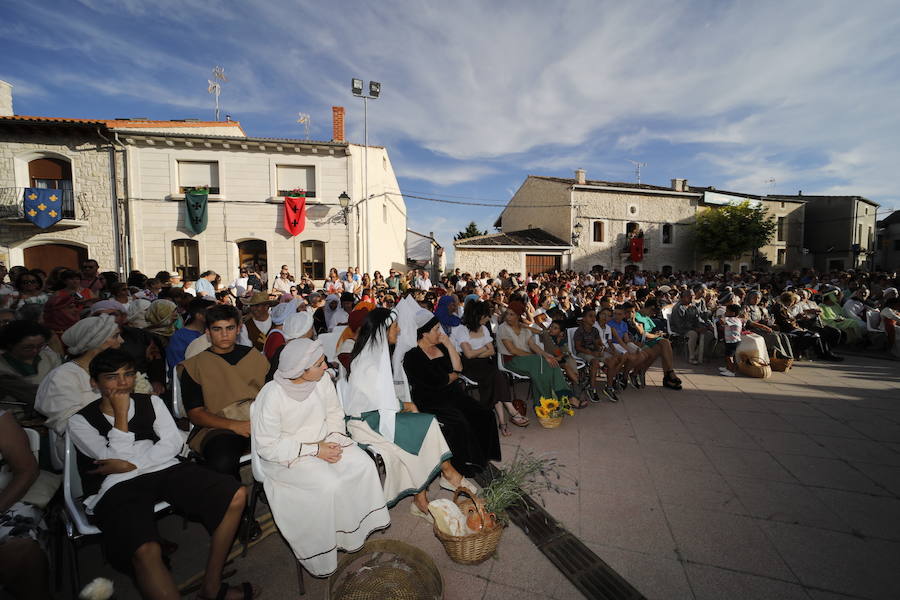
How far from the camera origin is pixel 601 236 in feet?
84.9

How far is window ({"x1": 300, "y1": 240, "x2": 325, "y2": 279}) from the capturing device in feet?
50.7

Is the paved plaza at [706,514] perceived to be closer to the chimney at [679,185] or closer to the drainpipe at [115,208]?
the drainpipe at [115,208]

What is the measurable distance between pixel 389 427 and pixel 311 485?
0.72 m

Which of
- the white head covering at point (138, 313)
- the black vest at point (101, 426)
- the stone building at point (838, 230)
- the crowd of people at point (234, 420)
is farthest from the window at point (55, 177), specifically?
the stone building at point (838, 230)

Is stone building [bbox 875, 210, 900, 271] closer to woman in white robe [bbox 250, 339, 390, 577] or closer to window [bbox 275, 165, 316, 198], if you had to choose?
window [bbox 275, 165, 316, 198]

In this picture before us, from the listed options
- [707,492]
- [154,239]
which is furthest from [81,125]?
[707,492]

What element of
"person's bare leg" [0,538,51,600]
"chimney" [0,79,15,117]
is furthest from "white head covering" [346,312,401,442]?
"chimney" [0,79,15,117]

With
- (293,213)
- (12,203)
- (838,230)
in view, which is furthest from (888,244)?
(12,203)

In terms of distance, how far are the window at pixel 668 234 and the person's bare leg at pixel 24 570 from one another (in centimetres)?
3111

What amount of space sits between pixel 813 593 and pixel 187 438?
14.2 feet

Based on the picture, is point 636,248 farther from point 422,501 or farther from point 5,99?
point 5,99

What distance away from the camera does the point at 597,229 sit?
84.7ft

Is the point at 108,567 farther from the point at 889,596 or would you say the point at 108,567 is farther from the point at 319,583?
the point at 889,596

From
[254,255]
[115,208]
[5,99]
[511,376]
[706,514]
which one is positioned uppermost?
Answer: [5,99]
